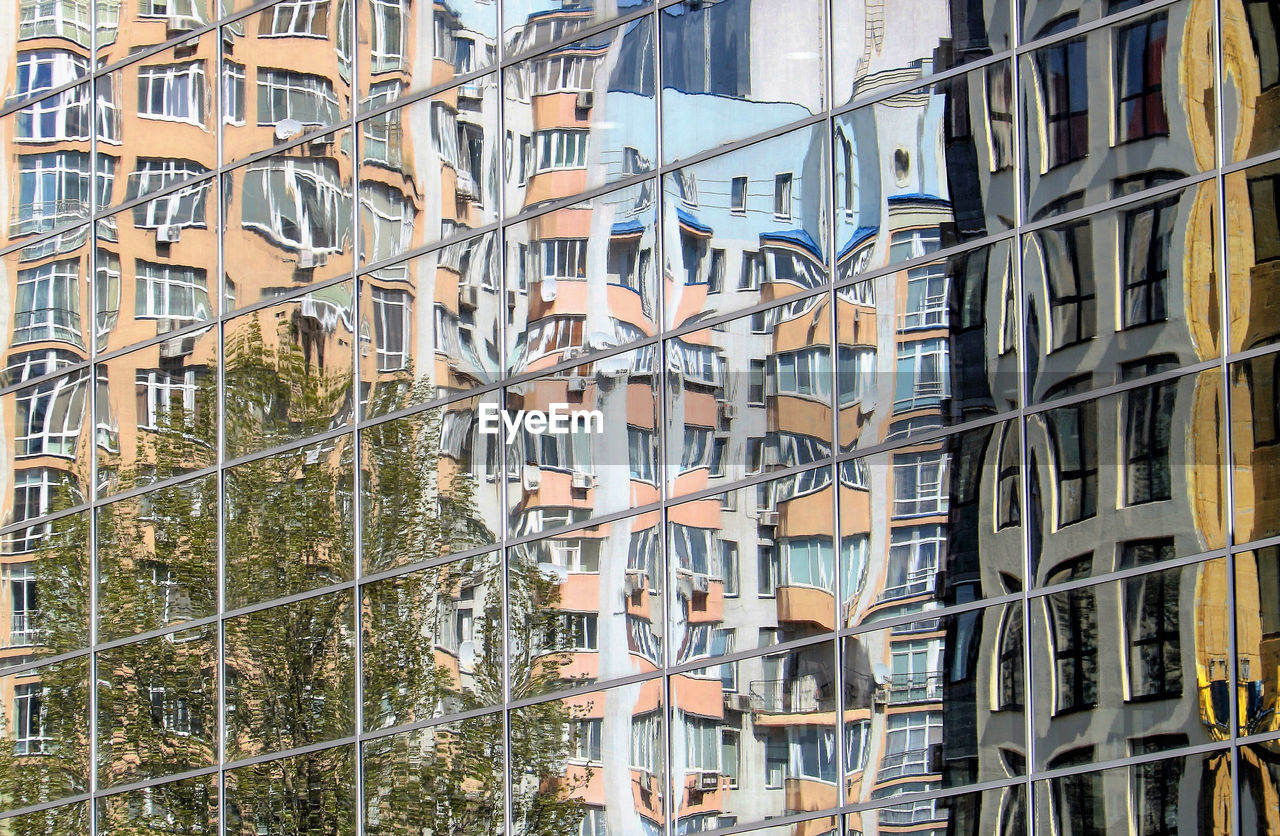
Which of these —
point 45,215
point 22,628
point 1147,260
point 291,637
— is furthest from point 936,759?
point 45,215

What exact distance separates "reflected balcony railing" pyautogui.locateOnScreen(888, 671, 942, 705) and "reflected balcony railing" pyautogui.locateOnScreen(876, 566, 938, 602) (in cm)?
69

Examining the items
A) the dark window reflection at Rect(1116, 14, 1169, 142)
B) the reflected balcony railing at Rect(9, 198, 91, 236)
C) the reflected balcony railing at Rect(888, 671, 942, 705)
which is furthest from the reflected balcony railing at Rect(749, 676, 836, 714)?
the reflected balcony railing at Rect(9, 198, 91, 236)

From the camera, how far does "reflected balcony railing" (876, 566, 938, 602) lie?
54.6 feet

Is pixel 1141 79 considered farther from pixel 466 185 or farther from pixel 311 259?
pixel 311 259

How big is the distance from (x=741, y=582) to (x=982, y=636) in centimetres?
242

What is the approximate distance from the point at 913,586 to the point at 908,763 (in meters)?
1.55

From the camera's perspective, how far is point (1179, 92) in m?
15.9

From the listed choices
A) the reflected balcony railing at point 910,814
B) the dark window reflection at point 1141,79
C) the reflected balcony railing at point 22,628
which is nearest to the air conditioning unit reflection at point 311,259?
the reflected balcony railing at point 22,628

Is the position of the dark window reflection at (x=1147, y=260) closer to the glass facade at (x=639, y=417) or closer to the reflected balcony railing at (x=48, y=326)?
the glass facade at (x=639, y=417)

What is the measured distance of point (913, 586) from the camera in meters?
16.7

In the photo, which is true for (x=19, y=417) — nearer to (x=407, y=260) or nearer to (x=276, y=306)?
(x=276, y=306)

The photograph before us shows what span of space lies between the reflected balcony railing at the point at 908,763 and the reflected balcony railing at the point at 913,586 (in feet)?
4.42

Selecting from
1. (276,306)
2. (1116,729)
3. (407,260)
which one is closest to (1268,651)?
(1116,729)

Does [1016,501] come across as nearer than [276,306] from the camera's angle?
Yes
